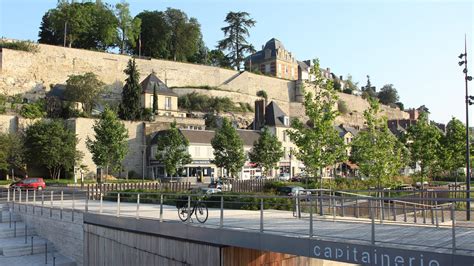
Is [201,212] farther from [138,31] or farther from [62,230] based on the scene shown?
[138,31]

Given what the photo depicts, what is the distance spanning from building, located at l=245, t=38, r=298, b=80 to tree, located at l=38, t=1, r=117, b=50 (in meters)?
33.4

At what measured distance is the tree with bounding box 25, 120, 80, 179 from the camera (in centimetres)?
4394

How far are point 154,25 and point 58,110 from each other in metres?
32.6

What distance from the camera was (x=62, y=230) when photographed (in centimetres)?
1812

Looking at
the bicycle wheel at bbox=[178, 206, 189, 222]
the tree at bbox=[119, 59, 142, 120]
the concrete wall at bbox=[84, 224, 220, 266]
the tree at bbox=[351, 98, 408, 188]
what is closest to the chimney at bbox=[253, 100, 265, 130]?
the tree at bbox=[119, 59, 142, 120]

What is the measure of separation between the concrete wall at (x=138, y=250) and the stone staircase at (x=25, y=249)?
6.97ft

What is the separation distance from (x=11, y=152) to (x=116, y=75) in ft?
94.6

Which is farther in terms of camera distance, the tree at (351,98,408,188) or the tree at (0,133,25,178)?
the tree at (0,133,25,178)

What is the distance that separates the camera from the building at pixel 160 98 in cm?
6278

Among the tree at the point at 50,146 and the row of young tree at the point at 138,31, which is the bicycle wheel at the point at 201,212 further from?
the row of young tree at the point at 138,31

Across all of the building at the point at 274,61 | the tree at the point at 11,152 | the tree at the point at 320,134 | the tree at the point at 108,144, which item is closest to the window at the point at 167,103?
the tree at the point at 11,152

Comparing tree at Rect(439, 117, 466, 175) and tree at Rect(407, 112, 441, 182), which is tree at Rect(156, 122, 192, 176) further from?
tree at Rect(439, 117, 466, 175)

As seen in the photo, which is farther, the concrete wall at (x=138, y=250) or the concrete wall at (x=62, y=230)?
the concrete wall at (x=62, y=230)

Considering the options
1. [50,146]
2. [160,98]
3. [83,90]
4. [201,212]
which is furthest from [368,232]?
[160,98]
